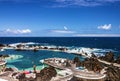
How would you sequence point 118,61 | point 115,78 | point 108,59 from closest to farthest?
point 115,78 < point 118,61 < point 108,59

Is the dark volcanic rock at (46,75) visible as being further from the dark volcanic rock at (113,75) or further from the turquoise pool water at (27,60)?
the turquoise pool water at (27,60)

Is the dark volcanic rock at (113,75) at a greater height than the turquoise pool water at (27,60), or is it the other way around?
the dark volcanic rock at (113,75)

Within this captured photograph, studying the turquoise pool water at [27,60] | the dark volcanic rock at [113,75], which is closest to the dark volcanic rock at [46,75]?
the dark volcanic rock at [113,75]

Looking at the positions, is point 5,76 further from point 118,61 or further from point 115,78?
point 118,61

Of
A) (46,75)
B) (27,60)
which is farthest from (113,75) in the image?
(27,60)

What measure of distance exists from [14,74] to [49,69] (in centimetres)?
897

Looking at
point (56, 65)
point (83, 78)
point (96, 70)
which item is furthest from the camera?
point (56, 65)

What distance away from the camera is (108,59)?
258ft

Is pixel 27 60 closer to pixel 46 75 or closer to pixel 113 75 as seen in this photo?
pixel 46 75

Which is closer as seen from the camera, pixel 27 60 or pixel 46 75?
pixel 46 75

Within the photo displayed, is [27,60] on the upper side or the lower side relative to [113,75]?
lower

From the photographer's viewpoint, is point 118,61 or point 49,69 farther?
point 118,61

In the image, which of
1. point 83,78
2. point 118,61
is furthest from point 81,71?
point 118,61

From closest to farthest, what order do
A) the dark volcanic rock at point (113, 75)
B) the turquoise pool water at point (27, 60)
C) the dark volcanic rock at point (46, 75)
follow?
the dark volcanic rock at point (46, 75) < the dark volcanic rock at point (113, 75) < the turquoise pool water at point (27, 60)
